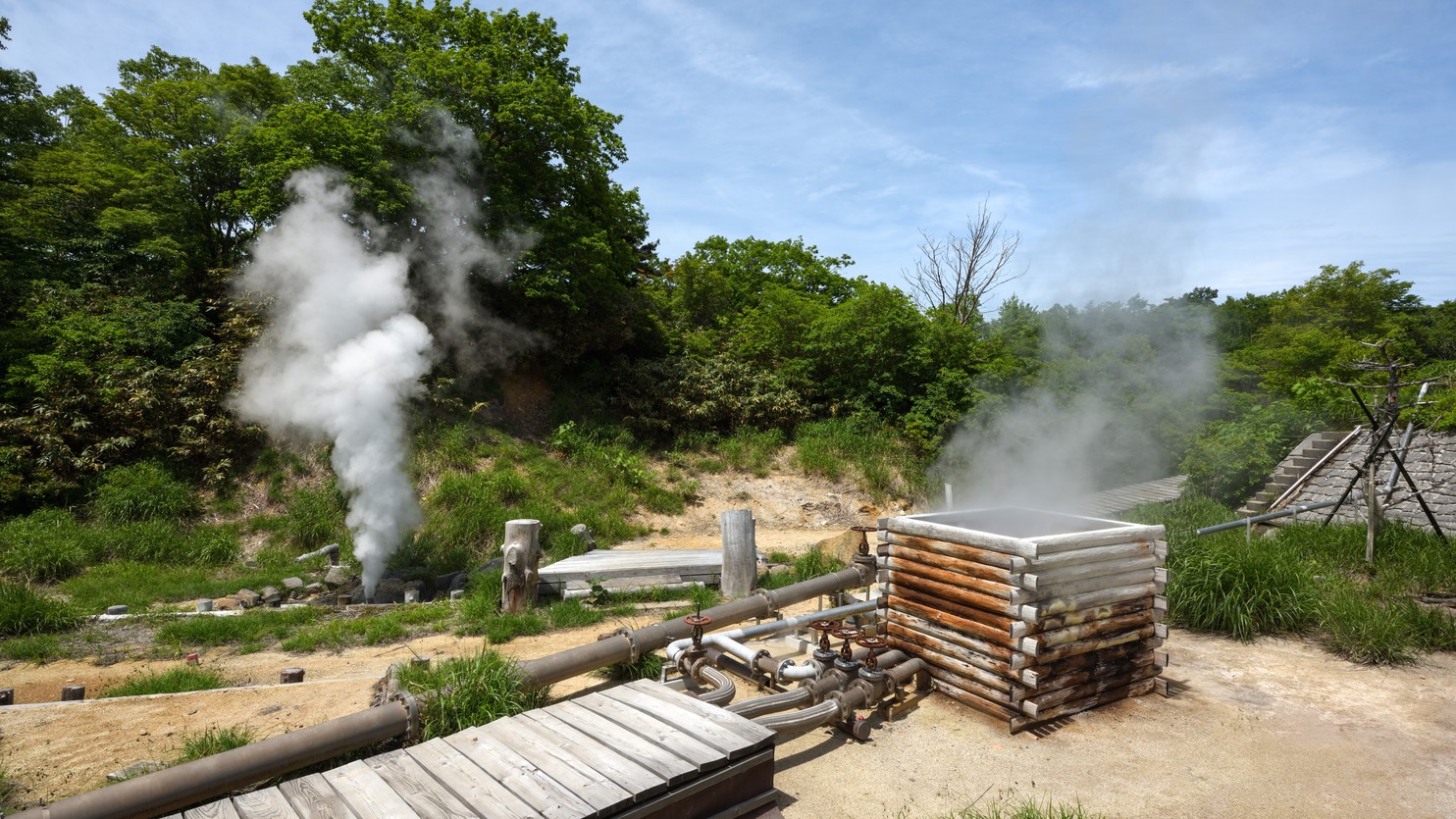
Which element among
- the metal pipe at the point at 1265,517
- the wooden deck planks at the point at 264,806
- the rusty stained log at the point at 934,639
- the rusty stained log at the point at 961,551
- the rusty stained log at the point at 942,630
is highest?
the rusty stained log at the point at 961,551

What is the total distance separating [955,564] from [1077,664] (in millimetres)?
1044

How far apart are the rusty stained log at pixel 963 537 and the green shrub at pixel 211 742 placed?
453 cm

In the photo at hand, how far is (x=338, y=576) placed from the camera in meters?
9.11

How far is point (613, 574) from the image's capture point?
819cm

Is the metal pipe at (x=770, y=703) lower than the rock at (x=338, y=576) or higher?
higher

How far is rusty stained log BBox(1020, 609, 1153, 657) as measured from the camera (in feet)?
14.8

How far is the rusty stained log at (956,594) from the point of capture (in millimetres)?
4609

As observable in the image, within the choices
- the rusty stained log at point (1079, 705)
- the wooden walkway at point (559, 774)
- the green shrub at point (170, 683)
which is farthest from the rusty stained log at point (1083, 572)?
the green shrub at point (170, 683)

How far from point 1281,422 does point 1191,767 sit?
10224 mm

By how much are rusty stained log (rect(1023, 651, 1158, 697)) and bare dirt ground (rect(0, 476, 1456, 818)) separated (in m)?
0.23

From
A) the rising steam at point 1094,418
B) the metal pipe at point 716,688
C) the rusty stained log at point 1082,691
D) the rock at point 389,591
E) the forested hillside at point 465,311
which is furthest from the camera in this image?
the rising steam at point 1094,418

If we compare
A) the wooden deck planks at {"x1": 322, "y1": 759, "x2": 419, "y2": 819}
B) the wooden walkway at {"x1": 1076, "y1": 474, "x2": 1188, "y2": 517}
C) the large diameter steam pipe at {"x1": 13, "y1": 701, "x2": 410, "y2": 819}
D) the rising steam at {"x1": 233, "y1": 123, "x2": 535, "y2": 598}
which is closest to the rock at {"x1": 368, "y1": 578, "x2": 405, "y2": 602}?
the rising steam at {"x1": 233, "y1": 123, "x2": 535, "y2": 598}

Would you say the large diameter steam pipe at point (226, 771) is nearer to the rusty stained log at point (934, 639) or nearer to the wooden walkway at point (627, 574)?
the rusty stained log at point (934, 639)

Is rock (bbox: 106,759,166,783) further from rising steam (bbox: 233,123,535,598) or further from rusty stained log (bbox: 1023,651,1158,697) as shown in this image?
rusty stained log (bbox: 1023,651,1158,697)
